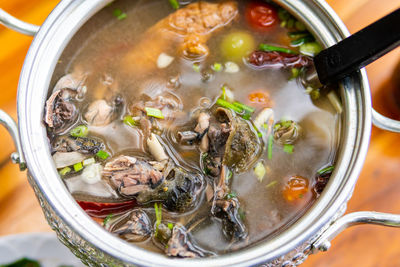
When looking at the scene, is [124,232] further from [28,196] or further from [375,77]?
[375,77]

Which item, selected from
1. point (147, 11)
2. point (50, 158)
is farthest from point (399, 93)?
point (50, 158)

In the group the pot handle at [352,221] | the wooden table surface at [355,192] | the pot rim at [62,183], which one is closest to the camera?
the pot rim at [62,183]

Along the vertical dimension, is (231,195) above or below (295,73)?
below

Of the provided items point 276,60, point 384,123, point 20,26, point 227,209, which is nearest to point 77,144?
point 20,26

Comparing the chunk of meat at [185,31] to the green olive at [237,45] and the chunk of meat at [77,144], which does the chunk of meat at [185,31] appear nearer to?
the green olive at [237,45]

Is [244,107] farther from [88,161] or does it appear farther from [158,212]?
[88,161]

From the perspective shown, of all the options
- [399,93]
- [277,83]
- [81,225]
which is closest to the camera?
[81,225]

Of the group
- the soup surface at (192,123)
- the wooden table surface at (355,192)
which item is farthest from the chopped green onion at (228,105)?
the wooden table surface at (355,192)
